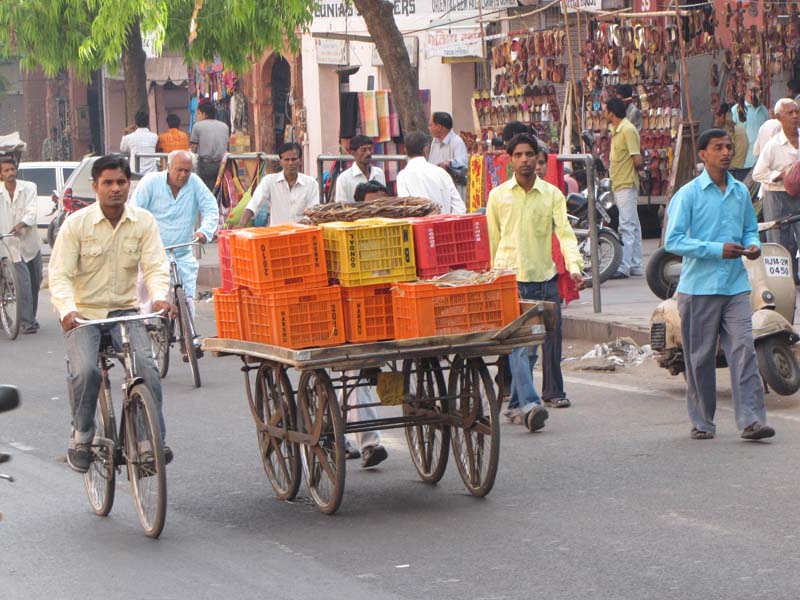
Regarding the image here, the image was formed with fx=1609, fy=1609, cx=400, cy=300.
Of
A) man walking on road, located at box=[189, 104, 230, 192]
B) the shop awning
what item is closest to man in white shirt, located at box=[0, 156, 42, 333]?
man walking on road, located at box=[189, 104, 230, 192]

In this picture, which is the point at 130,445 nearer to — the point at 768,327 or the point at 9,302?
the point at 768,327

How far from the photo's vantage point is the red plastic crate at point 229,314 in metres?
7.99

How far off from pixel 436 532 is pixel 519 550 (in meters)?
0.53

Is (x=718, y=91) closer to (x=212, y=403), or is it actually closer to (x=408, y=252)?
(x=212, y=403)

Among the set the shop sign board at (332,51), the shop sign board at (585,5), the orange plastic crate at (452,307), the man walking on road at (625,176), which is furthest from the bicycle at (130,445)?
the shop sign board at (332,51)

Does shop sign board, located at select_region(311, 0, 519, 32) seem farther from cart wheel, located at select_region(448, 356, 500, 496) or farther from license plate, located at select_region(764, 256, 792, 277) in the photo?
cart wheel, located at select_region(448, 356, 500, 496)

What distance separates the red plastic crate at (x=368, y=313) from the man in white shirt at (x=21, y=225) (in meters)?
8.95

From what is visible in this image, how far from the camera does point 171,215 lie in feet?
41.7

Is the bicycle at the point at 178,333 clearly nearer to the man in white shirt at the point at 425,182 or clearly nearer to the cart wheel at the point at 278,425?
the man in white shirt at the point at 425,182

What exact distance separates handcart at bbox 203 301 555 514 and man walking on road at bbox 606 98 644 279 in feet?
30.3

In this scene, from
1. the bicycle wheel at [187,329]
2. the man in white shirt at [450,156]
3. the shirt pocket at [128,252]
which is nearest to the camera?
the shirt pocket at [128,252]

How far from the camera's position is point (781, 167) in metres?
14.7

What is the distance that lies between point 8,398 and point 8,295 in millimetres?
11916

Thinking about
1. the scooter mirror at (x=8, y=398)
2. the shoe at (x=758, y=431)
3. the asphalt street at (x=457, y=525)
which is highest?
the scooter mirror at (x=8, y=398)
